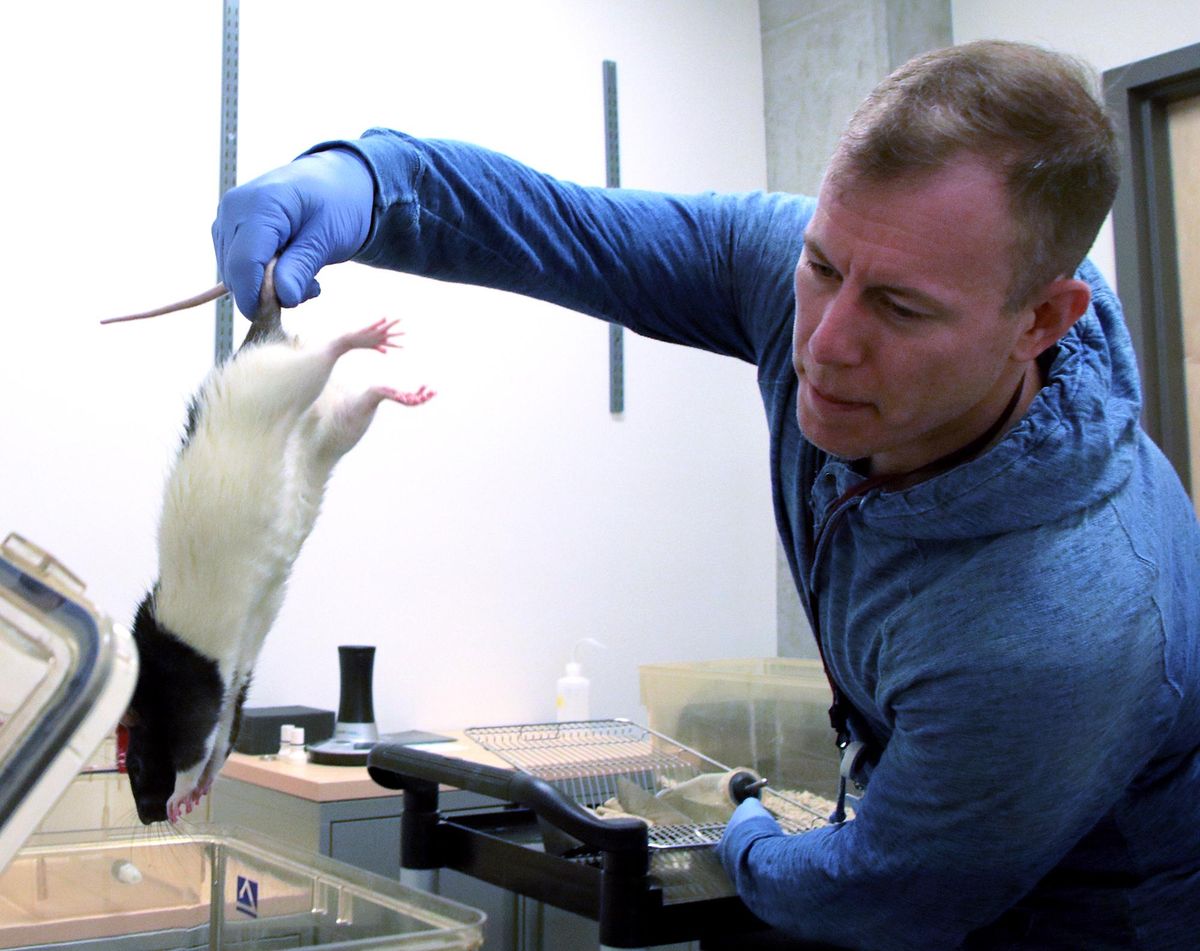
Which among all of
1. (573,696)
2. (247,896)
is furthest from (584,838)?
(573,696)

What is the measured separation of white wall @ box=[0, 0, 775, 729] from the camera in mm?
2264

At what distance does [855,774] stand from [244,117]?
1.97 m

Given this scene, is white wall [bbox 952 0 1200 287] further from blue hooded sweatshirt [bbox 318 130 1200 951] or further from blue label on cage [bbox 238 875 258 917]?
blue label on cage [bbox 238 875 258 917]

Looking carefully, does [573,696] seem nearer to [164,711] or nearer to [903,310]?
[164,711]

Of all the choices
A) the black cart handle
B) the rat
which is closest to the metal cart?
the black cart handle

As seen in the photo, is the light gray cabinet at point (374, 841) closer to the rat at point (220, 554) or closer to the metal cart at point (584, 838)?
the metal cart at point (584, 838)

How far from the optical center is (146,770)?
1.20 meters

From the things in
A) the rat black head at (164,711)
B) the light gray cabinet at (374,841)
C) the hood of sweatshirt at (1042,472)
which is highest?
the hood of sweatshirt at (1042,472)

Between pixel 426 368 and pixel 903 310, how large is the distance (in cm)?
196

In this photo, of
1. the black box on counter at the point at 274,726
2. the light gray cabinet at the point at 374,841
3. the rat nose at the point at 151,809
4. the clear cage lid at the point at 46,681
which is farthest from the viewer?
the black box on counter at the point at 274,726

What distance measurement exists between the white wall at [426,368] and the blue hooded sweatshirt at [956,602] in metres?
1.19

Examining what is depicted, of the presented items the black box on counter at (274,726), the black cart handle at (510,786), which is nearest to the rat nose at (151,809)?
the black cart handle at (510,786)

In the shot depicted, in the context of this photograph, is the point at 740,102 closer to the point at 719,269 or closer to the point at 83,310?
the point at 83,310

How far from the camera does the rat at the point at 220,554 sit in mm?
1145
